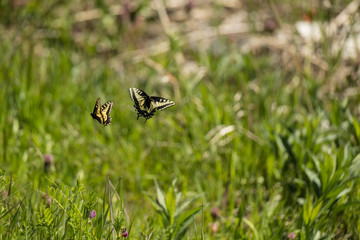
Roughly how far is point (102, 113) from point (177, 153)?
6.08 feet

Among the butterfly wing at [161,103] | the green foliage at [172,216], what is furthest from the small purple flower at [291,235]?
the butterfly wing at [161,103]

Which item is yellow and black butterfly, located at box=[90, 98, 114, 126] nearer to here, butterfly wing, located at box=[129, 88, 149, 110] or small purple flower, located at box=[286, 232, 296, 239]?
butterfly wing, located at box=[129, 88, 149, 110]

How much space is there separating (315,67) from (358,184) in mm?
2561

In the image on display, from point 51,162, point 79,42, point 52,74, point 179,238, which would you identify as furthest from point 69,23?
point 179,238

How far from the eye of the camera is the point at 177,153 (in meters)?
3.44

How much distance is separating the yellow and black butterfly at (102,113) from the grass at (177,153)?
0.34 meters

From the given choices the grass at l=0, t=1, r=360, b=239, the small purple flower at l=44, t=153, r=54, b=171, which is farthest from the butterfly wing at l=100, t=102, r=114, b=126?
the small purple flower at l=44, t=153, r=54, b=171

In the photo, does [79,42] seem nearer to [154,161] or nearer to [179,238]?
[154,161]

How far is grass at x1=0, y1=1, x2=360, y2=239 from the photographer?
7.13 feet

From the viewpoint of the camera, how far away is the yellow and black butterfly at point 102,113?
5.14 ft

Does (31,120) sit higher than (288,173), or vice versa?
(31,120)

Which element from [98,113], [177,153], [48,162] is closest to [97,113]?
[98,113]

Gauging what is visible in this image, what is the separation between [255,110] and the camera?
12.8ft

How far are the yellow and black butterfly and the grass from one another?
34 cm
